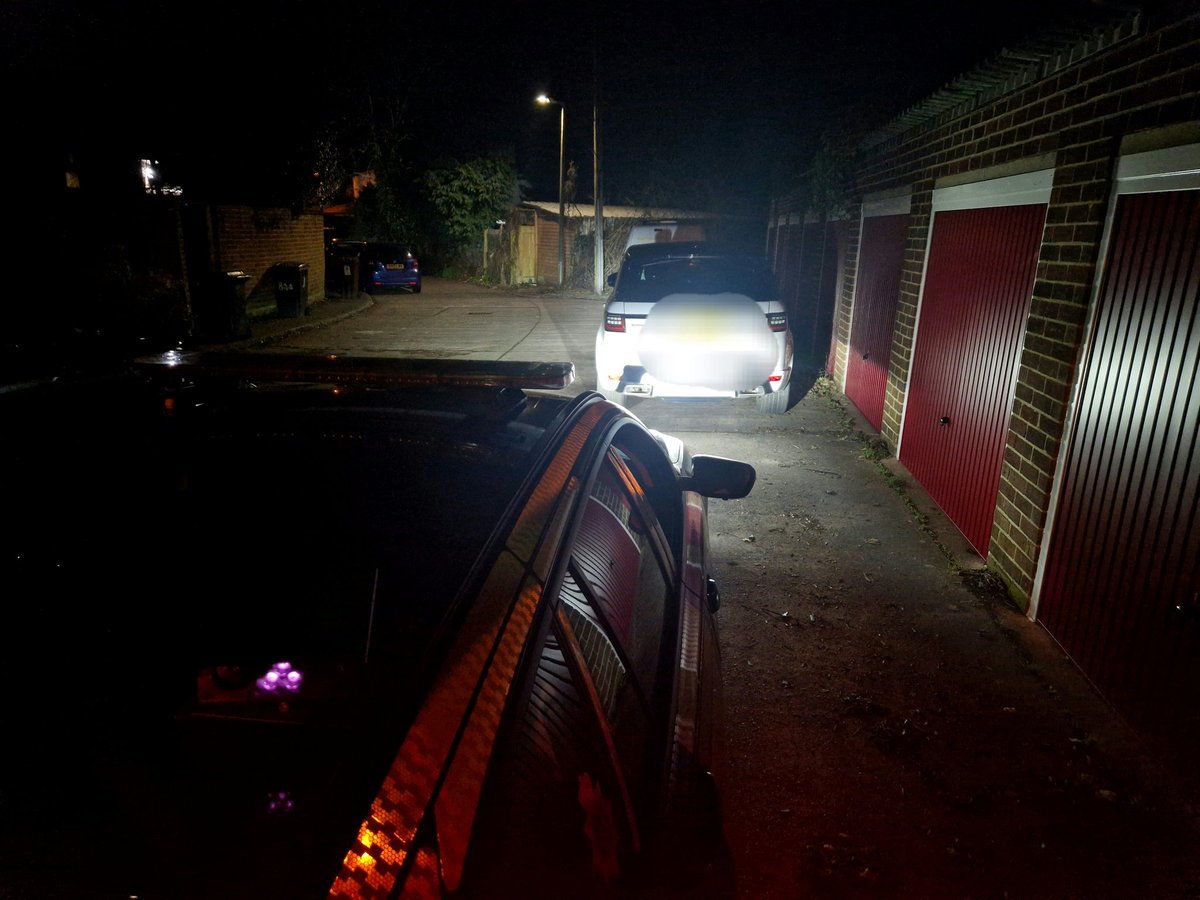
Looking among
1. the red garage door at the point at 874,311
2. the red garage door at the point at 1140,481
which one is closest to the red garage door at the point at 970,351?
the red garage door at the point at 1140,481

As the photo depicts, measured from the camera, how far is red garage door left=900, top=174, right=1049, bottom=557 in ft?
15.3

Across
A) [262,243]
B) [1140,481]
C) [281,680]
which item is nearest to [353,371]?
[281,680]

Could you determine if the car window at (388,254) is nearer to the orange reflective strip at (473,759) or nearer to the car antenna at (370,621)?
the car antenna at (370,621)

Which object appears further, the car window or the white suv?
the car window

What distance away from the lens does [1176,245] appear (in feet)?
10.0

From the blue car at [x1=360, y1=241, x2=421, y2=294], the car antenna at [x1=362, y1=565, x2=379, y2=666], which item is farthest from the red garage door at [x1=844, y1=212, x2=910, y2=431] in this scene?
the blue car at [x1=360, y1=241, x2=421, y2=294]

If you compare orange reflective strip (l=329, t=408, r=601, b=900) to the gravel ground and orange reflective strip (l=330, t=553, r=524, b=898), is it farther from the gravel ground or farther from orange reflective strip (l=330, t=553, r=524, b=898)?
the gravel ground

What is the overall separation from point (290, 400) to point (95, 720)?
120 cm

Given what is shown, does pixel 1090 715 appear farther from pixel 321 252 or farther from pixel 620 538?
pixel 321 252

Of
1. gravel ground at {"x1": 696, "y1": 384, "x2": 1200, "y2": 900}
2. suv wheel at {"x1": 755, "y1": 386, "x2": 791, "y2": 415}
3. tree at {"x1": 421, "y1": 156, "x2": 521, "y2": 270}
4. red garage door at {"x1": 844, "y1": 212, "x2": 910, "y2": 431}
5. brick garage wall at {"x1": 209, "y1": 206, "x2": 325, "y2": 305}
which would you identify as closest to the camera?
gravel ground at {"x1": 696, "y1": 384, "x2": 1200, "y2": 900}

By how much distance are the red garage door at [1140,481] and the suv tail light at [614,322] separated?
479cm

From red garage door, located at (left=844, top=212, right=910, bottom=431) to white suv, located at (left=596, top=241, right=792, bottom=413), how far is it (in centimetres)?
94

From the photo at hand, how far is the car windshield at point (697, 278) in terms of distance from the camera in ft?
26.3

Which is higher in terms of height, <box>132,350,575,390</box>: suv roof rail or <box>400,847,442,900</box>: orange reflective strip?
<box>132,350,575,390</box>: suv roof rail
